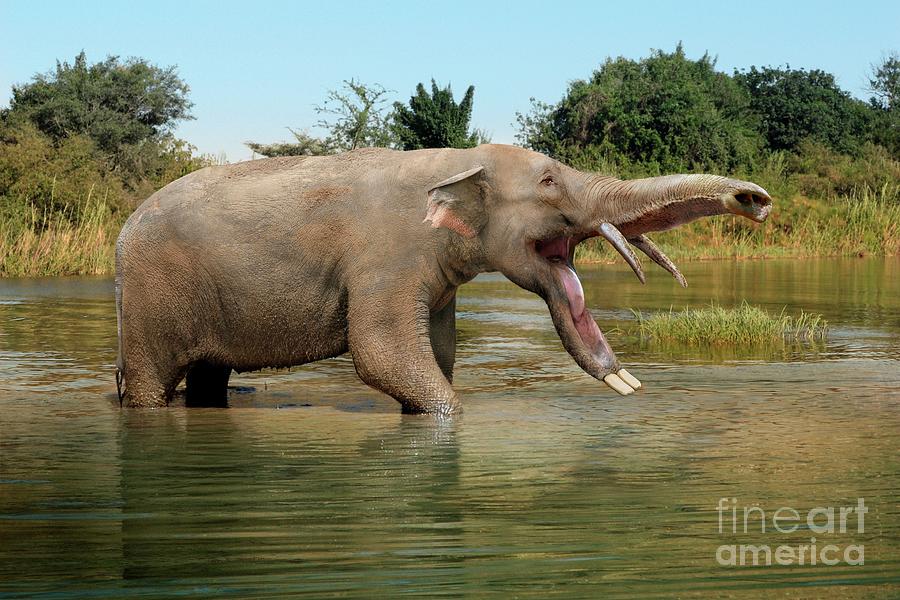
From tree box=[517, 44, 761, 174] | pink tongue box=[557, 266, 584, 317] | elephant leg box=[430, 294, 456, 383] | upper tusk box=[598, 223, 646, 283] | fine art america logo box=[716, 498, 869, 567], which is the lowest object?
fine art america logo box=[716, 498, 869, 567]

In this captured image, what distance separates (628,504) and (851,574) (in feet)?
4.22

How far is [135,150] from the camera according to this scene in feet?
142

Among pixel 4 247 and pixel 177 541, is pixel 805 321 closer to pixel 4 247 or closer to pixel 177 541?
pixel 177 541

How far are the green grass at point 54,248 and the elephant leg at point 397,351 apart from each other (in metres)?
16.4

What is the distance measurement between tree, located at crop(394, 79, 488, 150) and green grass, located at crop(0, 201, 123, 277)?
15.6m

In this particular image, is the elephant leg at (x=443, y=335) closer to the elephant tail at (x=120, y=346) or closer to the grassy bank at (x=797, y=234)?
the elephant tail at (x=120, y=346)

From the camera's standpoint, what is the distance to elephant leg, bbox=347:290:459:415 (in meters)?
8.24

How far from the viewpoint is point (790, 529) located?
202 inches

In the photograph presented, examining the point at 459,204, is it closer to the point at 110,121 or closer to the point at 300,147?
the point at 300,147

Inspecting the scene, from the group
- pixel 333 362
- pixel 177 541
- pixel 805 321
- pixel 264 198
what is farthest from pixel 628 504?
pixel 805 321

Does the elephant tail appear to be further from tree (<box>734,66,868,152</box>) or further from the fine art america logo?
tree (<box>734,66,868,152</box>)

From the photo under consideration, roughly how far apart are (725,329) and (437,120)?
2715 cm

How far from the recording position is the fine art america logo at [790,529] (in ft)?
15.4

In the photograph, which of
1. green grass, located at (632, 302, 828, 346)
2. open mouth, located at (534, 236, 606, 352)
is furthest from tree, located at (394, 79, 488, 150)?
open mouth, located at (534, 236, 606, 352)
